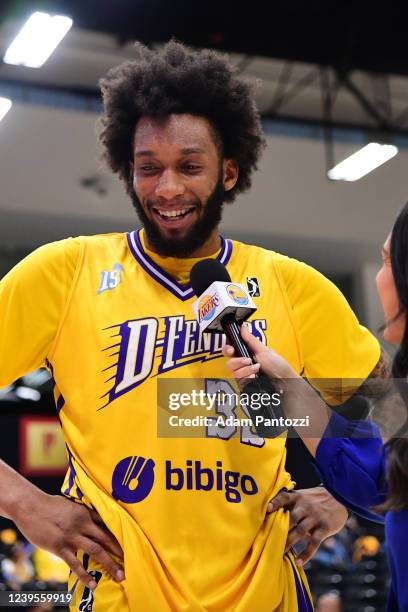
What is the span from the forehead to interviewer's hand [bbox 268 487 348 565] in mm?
934

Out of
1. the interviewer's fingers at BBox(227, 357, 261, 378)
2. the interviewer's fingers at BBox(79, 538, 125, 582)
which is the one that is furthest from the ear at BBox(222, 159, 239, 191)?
the interviewer's fingers at BBox(79, 538, 125, 582)

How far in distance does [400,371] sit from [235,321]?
41 centimetres

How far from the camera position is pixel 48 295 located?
2379 mm

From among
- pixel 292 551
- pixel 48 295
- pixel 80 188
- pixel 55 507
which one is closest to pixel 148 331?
pixel 48 295

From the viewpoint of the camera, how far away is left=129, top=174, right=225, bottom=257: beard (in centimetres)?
249

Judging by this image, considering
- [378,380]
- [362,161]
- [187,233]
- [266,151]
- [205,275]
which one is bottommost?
[378,380]

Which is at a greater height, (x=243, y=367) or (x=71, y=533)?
(x=243, y=367)

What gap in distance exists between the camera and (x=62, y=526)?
223 cm

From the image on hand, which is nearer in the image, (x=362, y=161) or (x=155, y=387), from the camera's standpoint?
(x=155, y=387)

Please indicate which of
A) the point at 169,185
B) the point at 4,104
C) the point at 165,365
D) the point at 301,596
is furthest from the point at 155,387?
the point at 4,104

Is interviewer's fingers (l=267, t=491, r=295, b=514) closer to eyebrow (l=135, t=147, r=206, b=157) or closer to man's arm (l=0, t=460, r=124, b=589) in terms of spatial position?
man's arm (l=0, t=460, r=124, b=589)

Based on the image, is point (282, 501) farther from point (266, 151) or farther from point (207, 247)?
point (266, 151)

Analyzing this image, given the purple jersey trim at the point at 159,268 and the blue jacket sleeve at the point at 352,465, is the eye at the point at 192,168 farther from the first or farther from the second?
the blue jacket sleeve at the point at 352,465

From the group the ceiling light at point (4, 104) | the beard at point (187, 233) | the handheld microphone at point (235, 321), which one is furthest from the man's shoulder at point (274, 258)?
the ceiling light at point (4, 104)
